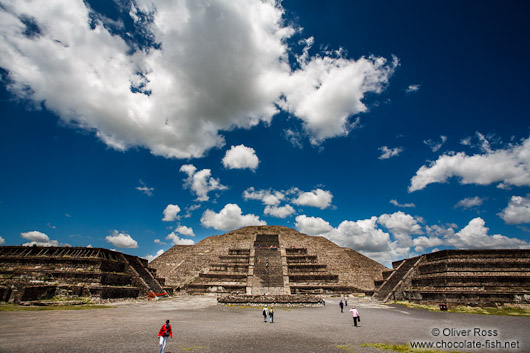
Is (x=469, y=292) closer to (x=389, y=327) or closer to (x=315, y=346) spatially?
(x=389, y=327)

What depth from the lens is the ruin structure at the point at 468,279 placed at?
63.0 feet

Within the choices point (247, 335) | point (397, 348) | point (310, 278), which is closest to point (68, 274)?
point (247, 335)

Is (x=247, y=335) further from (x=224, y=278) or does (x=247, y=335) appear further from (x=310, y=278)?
(x=310, y=278)

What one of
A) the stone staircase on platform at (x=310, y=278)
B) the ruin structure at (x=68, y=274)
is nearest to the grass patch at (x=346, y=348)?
the ruin structure at (x=68, y=274)

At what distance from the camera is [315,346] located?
9.02 metres

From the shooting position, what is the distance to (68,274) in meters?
22.5

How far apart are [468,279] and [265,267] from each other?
24467 millimetres

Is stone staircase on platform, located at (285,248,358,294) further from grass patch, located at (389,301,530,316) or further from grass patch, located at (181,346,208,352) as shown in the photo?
grass patch, located at (181,346,208,352)

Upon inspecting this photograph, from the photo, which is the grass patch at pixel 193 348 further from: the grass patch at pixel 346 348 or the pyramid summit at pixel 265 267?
the pyramid summit at pixel 265 267

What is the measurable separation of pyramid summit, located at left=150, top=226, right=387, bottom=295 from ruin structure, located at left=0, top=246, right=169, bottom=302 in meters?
9.34

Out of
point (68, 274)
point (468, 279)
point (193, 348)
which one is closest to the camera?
point (193, 348)

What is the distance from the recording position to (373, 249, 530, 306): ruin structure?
756 inches

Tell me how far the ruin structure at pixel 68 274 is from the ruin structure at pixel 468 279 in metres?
27.0

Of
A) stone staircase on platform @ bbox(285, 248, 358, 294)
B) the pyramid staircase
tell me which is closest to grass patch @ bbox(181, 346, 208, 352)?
the pyramid staircase
